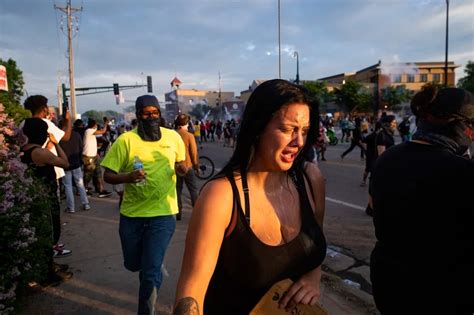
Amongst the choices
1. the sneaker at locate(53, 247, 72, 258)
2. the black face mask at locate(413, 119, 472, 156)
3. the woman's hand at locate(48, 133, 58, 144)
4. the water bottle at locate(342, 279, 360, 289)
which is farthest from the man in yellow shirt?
the sneaker at locate(53, 247, 72, 258)

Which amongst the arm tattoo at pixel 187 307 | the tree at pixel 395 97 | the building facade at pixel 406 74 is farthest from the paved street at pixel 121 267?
the building facade at pixel 406 74

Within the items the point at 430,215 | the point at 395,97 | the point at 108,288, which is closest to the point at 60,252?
the point at 108,288

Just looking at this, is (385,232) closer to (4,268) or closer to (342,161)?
(4,268)

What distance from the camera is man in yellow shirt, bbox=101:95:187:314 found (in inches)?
114

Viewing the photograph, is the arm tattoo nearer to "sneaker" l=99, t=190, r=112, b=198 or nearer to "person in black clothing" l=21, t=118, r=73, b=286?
"person in black clothing" l=21, t=118, r=73, b=286

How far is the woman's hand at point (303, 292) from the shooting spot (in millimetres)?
1493

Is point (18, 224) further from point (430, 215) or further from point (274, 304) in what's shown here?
point (430, 215)

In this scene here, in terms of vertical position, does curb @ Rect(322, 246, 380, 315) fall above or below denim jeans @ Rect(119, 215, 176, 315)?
below

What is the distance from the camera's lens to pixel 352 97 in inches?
2662

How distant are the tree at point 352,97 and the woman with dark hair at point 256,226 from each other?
6792 centimetres

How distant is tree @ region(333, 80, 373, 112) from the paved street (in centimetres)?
6352

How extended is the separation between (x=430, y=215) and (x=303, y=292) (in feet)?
2.53

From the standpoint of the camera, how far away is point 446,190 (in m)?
1.76

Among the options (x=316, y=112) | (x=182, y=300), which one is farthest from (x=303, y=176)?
(x=182, y=300)
